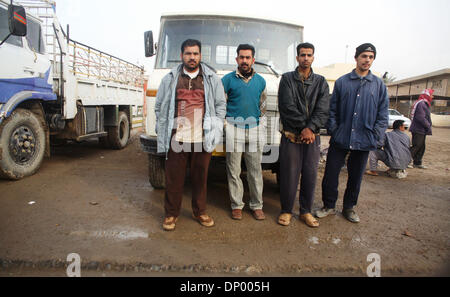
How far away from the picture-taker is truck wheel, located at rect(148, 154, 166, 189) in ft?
13.2

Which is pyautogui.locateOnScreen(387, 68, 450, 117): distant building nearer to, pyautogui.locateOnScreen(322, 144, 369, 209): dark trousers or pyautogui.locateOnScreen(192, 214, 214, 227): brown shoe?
pyautogui.locateOnScreen(322, 144, 369, 209): dark trousers

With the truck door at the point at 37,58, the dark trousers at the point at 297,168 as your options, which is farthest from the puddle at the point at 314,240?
the truck door at the point at 37,58

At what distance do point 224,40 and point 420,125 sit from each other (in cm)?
553

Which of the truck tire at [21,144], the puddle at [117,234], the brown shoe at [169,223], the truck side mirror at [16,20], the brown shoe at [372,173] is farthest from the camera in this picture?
the brown shoe at [372,173]

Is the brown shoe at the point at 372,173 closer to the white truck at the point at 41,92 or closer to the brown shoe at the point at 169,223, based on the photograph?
the brown shoe at the point at 169,223

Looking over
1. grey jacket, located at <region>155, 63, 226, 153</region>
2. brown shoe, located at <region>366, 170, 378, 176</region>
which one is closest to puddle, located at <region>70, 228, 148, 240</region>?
grey jacket, located at <region>155, 63, 226, 153</region>

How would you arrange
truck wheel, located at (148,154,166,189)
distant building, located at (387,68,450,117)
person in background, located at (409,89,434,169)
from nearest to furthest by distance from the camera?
truck wheel, located at (148,154,166,189) → person in background, located at (409,89,434,169) → distant building, located at (387,68,450,117)

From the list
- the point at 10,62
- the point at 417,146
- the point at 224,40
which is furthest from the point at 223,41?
the point at 417,146

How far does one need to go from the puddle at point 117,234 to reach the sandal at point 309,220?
1818 millimetres

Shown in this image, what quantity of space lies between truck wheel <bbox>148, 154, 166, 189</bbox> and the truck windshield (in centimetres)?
132

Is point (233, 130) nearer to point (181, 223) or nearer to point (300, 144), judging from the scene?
point (300, 144)

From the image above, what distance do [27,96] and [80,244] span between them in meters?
3.03

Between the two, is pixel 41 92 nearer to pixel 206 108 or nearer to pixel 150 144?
pixel 150 144

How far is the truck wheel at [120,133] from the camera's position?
7.40m
